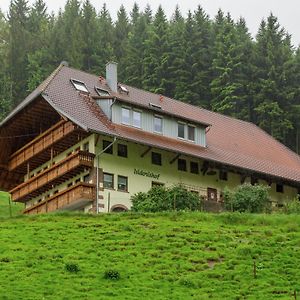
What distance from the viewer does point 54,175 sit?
5438 centimetres

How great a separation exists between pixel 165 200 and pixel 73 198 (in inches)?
222

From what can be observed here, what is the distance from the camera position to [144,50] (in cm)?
9419

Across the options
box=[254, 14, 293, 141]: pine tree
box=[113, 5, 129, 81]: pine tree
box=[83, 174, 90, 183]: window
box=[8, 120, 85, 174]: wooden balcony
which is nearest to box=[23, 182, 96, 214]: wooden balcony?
box=[83, 174, 90, 183]: window

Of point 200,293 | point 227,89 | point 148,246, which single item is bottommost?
point 200,293

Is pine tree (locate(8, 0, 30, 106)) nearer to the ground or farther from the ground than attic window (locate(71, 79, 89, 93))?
farther from the ground

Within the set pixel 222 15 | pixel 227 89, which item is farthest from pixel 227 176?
pixel 222 15

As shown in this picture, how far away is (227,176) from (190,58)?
34.1m

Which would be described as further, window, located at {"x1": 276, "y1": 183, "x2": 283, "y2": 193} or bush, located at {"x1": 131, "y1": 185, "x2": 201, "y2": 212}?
window, located at {"x1": 276, "y1": 183, "x2": 283, "y2": 193}

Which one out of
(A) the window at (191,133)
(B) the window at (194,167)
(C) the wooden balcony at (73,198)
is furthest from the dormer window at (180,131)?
(C) the wooden balcony at (73,198)

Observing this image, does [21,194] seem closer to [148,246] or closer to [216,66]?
[148,246]

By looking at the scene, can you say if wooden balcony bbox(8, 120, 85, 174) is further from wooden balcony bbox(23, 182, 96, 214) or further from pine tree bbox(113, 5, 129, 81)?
pine tree bbox(113, 5, 129, 81)

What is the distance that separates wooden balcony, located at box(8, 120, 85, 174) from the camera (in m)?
53.8

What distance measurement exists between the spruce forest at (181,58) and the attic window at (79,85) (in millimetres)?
27222

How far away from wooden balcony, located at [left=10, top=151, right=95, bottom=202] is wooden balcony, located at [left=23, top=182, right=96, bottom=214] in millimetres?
1398
